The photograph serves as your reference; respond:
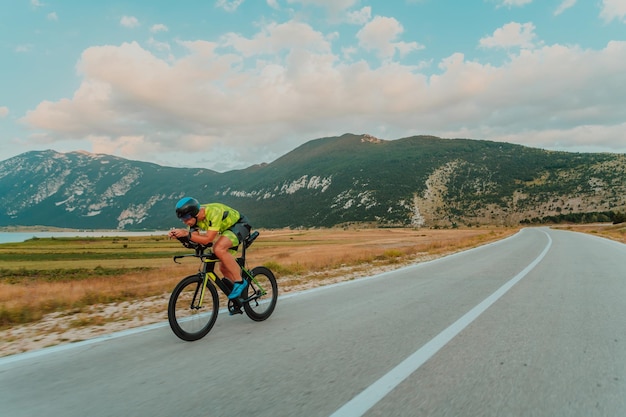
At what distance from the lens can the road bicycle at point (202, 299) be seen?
509 centimetres

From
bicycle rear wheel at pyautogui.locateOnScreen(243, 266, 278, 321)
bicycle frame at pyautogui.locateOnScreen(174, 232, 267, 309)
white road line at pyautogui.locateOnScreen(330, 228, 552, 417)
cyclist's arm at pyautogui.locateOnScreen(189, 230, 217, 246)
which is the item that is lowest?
white road line at pyautogui.locateOnScreen(330, 228, 552, 417)

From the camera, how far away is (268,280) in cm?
683

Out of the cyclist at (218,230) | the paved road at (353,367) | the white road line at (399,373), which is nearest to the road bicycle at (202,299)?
the cyclist at (218,230)

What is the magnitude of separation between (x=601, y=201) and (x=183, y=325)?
134 m

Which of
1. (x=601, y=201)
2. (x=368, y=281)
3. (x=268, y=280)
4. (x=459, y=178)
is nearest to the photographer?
(x=268, y=280)

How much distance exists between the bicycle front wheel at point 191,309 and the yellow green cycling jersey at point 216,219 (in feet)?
2.43

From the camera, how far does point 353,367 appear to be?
157 inches

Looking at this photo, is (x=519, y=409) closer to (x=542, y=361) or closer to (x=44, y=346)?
(x=542, y=361)

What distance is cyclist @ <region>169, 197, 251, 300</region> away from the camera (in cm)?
Answer: 548

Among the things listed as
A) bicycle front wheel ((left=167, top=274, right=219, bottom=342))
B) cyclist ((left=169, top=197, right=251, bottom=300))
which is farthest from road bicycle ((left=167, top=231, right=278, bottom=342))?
cyclist ((left=169, top=197, right=251, bottom=300))

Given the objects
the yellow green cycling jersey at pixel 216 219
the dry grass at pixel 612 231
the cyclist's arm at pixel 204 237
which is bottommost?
the dry grass at pixel 612 231

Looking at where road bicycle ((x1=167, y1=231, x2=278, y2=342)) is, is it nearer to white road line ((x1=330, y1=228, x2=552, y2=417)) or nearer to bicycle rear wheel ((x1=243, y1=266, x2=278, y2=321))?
bicycle rear wheel ((x1=243, y1=266, x2=278, y2=321))

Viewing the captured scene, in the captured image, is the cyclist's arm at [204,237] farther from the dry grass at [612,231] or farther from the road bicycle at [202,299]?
the dry grass at [612,231]

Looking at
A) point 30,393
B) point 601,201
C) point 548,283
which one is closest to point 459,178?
point 601,201
